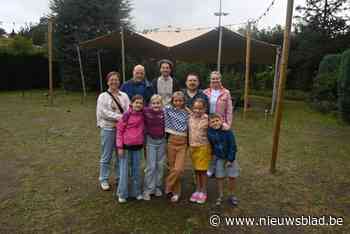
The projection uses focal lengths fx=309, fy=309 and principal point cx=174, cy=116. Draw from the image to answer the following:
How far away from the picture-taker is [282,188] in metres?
3.67

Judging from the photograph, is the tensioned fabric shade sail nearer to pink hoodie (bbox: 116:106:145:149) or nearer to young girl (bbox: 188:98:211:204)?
young girl (bbox: 188:98:211:204)

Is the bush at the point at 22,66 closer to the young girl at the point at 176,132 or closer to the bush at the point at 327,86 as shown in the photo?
the bush at the point at 327,86

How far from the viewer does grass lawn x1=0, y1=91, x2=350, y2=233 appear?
2.75 metres

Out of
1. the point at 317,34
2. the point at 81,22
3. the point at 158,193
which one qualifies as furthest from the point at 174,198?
the point at 317,34

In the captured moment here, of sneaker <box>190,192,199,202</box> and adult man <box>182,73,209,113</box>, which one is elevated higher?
adult man <box>182,73,209,113</box>

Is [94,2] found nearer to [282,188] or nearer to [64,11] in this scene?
[64,11]

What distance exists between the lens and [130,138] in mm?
3035

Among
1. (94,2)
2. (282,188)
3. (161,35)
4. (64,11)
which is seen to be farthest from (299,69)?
(282,188)

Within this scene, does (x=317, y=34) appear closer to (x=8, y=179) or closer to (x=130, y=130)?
(x=130, y=130)

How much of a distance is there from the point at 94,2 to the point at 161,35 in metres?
6.05

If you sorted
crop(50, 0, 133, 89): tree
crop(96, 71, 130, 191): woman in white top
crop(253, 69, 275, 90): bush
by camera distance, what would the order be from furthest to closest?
1. crop(253, 69, 275, 90): bush
2. crop(50, 0, 133, 89): tree
3. crop(96, 71, 130, 191): woman in white top

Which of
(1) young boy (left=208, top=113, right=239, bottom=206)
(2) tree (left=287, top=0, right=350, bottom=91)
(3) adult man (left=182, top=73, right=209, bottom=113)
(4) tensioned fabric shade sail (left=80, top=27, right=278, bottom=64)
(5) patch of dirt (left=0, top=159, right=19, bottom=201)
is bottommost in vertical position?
(5) patch of dirt (left=0, top=159, right=19, bottom=201)

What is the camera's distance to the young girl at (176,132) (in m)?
3.11

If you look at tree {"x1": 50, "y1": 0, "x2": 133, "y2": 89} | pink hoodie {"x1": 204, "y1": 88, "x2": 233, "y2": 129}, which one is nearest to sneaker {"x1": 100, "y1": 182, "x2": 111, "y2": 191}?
pink hoodie {"x1": 204, "y1": 88, "x2": 233, "y2": 129}
